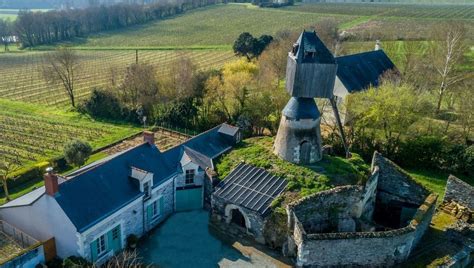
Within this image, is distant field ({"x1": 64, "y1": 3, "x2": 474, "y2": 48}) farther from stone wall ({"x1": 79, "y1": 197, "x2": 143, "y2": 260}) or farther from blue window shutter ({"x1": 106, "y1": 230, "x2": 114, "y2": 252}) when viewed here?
blue window shutter ({"x1": 106, "y1": 230, "x2": 114, "y2": 252})

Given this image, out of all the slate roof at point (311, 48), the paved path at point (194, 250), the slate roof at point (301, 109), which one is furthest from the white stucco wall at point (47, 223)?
the slate roof at point (311, 48)

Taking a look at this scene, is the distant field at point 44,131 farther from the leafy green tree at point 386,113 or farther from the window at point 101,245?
the leafy green tree at point 386,113

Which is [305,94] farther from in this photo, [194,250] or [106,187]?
[106,187]

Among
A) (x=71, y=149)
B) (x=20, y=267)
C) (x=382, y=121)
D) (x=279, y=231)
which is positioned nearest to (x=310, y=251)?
(x=279, y=231)

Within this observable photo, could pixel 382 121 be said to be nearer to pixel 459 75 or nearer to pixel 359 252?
pixel 359 252

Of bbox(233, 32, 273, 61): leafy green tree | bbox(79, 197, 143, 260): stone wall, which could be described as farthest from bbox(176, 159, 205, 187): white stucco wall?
bbox(233, 32, 273, 61): leafy green tree

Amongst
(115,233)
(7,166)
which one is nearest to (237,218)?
(115,233)
